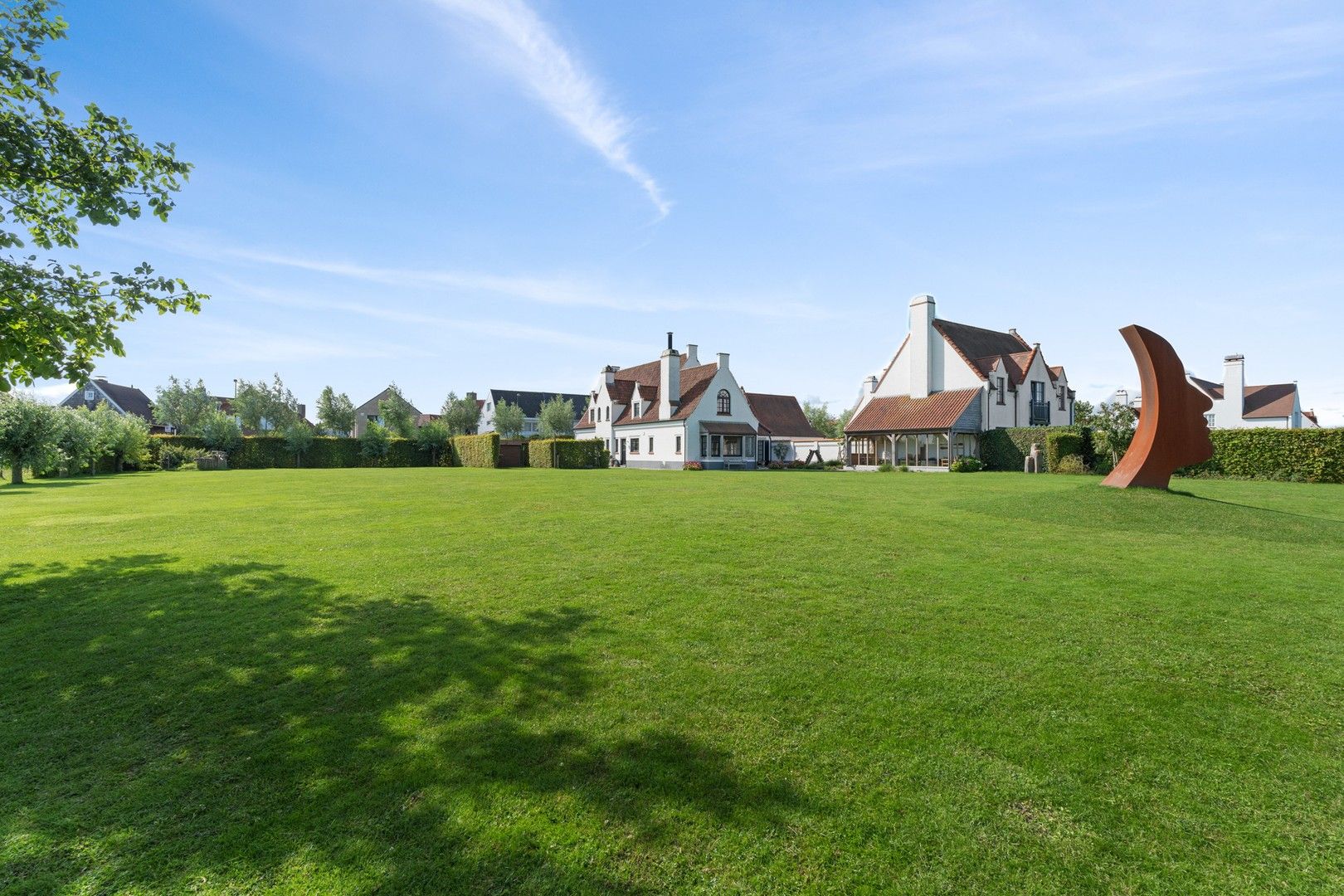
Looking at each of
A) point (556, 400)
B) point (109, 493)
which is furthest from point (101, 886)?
point (556, 400)

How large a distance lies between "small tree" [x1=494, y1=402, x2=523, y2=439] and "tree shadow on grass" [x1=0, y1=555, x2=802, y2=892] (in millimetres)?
67539

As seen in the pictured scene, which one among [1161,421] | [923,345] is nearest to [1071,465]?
[923,345]

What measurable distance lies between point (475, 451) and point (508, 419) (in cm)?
2626

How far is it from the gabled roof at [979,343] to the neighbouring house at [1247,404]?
57.2ft

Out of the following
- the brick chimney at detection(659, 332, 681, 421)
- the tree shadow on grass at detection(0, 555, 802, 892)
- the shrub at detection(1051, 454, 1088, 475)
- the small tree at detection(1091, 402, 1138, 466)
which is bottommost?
the tree shadow on grass at detection(0, 555, 802, 892)

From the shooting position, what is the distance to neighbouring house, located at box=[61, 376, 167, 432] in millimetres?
69562

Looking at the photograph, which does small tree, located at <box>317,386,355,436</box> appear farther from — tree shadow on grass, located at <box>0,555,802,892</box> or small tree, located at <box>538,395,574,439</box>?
tree shadow on grass, located at <box>0,555,802,892</box>

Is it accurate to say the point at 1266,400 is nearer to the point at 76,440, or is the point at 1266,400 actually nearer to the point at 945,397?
the point at 945,397

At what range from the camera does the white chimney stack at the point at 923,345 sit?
141 ft

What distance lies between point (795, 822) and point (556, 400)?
71881 millimetres

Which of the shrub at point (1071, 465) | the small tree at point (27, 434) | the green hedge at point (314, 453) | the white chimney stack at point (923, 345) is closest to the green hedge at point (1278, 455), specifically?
the shrub at point (1071, 465)

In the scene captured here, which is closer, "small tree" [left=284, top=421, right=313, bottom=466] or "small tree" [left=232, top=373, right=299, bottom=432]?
"small tree" [left=284, top=421, right=313, bottom=466]

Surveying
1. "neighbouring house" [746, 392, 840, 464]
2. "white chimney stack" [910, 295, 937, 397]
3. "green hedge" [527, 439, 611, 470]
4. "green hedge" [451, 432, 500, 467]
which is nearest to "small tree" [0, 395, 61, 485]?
"green hedge" [451, 432, 500, 467]

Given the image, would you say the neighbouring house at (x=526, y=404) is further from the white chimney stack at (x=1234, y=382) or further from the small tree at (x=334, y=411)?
the white chimney stack at (x=1234, y=382)
